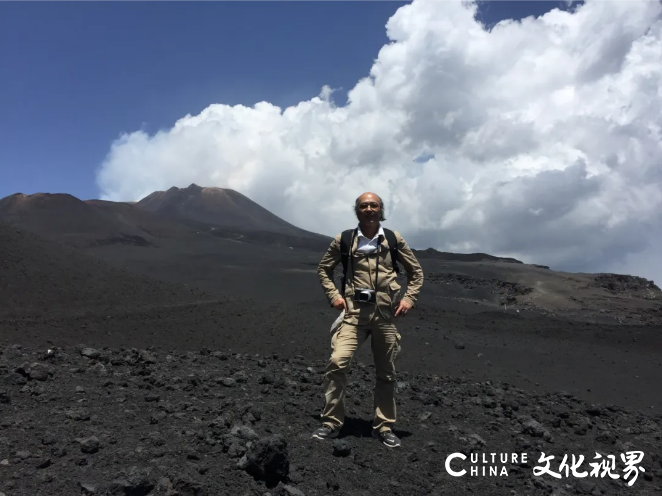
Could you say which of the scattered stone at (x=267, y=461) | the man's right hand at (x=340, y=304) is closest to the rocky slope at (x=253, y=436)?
the scattered stone at (x=267, y=461)

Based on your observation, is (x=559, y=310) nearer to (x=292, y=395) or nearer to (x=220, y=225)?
(x=292, y=395)

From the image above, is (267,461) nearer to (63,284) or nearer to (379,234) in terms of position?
(379,234)

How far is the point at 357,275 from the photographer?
425 centimetres

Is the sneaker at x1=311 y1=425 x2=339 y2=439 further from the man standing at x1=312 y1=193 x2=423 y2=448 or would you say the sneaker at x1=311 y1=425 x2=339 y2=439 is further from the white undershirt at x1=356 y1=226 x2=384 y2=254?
the white undershirt at x1=356 y1=226 x2=384 y2=254

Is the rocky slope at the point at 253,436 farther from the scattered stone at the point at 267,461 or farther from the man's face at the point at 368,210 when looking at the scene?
the man's face at the point at 368,210

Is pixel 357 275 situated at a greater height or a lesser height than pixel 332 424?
greater

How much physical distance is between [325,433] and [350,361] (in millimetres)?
579

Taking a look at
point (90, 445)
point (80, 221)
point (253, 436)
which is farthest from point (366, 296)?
point (80, 221)

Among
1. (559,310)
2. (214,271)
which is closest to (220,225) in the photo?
(214,271)

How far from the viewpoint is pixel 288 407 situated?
470 centimetres

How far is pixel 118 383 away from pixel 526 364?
8296 millimetres

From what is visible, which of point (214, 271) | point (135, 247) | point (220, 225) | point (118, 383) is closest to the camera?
point (118, 383)

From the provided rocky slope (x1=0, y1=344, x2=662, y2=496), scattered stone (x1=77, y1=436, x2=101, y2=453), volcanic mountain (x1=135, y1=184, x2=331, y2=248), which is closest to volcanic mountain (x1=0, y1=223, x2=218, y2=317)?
rocky slope (x1=0, y1=344, x2=662, y2=496)

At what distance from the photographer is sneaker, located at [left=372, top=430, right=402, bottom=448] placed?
13.5 ft
